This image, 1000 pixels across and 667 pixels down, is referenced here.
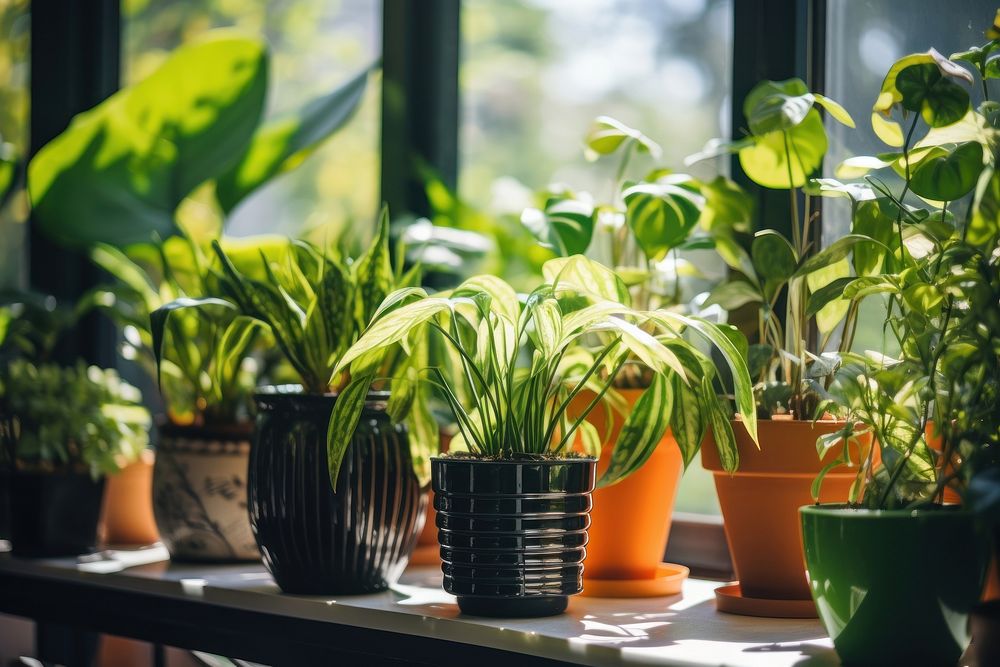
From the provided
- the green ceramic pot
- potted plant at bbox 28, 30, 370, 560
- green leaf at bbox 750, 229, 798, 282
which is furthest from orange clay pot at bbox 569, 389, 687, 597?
potted plant at bbox 28, 30, 370, 560

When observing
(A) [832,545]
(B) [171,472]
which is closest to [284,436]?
(B) [171,472]

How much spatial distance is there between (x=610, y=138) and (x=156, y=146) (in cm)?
78

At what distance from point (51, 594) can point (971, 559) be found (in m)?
1.13

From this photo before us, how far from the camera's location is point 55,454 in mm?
1451

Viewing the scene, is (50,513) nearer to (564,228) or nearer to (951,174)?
(564,228)

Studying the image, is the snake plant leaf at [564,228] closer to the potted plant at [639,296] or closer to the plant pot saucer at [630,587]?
the potted plant at [639,296]

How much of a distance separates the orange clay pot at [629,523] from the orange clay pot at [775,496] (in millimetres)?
109

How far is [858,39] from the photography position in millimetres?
1216

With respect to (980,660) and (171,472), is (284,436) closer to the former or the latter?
(171,472)

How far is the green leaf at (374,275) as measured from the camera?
1176 mm

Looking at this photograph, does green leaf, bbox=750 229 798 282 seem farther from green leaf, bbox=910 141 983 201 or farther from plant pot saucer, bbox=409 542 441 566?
plant pot saucer, bbox=409 542 441 566

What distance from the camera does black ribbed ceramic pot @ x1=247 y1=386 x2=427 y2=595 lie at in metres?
1.11

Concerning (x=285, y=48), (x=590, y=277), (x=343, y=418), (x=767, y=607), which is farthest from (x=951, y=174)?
(x=285, y=48)

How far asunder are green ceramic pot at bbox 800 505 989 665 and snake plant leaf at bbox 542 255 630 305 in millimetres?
324
